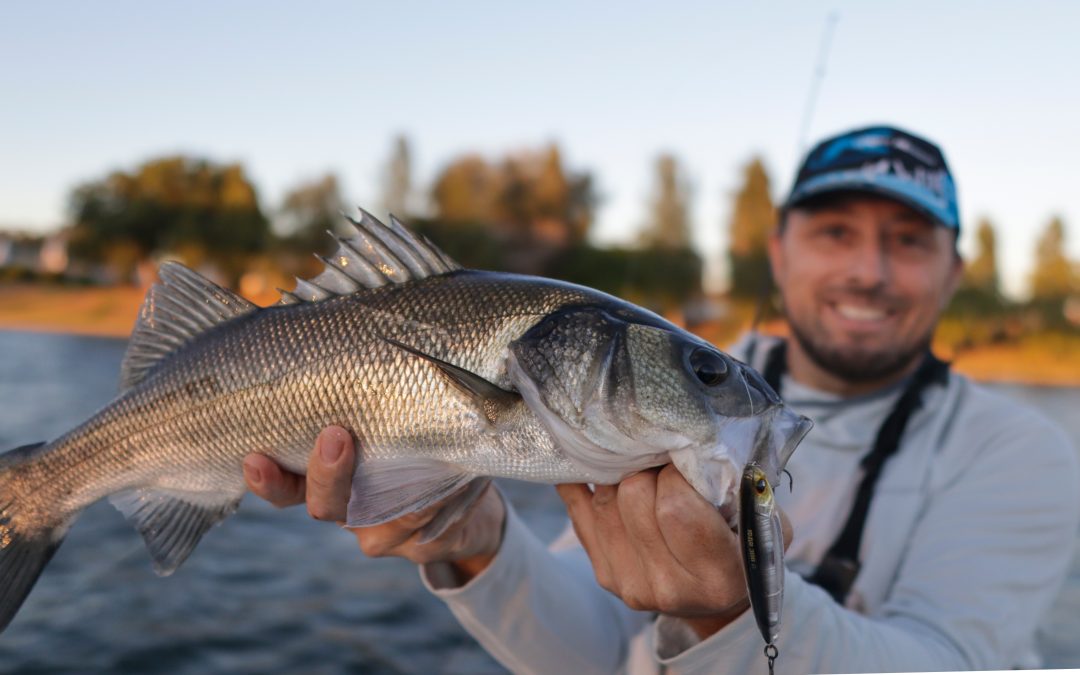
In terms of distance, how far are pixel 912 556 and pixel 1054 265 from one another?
1665 cm

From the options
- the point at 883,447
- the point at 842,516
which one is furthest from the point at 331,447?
the point at 883,447

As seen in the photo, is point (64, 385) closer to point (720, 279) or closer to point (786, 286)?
point (786, 286)

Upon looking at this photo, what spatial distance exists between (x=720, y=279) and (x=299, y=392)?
23.2 metres

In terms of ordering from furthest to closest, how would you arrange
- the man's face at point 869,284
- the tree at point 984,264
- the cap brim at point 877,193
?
the tree at point 984,264 → the man's face at point 869,284 → the cap brim at point 877,193

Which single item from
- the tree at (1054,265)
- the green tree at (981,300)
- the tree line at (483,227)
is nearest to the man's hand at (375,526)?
the tree line at (483,227)

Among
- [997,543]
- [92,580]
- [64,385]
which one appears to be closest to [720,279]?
[64,385]

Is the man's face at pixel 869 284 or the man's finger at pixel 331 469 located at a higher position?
the man's face at pixel 869 284

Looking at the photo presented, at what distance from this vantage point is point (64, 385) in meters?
14.9

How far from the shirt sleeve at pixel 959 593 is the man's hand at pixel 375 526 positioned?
2.04ft

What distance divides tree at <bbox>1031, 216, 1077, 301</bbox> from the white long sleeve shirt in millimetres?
15340

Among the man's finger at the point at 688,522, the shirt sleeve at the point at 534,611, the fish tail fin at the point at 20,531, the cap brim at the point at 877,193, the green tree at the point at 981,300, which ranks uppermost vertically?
the cap brim at the point at 877,193

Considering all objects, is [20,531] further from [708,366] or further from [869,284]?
[869,284]

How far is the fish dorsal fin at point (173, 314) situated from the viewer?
210 cm

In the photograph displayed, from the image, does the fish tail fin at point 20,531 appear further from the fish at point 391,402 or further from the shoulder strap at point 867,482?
the shoulder strap at point 867,482
